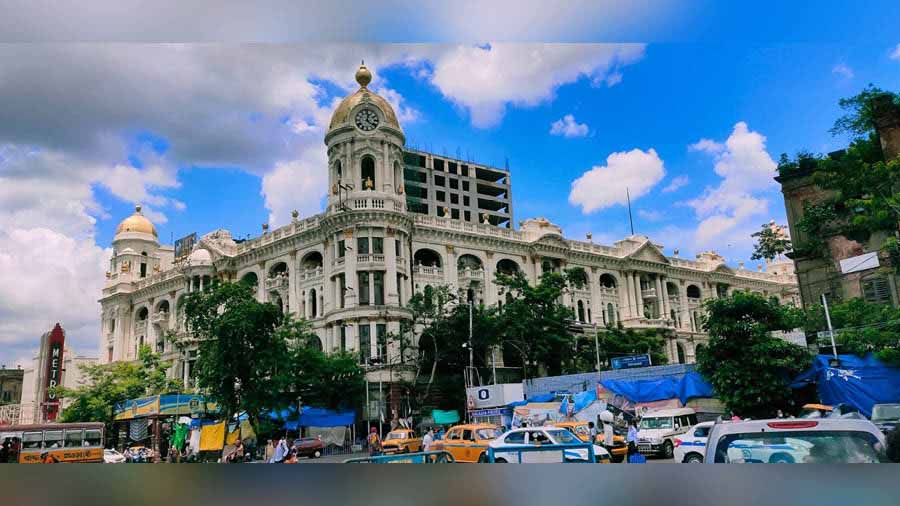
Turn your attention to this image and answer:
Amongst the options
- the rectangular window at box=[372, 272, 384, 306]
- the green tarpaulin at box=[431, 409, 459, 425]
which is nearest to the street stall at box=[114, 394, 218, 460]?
the green tarpaulin at box=[431, 409, 459, 425]

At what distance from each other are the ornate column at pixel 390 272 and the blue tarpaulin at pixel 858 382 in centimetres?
1623

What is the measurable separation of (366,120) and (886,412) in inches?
890

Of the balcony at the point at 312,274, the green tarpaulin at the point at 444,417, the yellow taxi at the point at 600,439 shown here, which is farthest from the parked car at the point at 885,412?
the balcony at the point at 312,274

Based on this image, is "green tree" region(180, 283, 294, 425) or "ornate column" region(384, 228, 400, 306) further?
"ornate column" region(384, 228, 400, 306)

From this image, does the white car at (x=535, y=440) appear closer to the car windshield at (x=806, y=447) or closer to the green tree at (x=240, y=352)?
the car windshield at (x=806, y=447)

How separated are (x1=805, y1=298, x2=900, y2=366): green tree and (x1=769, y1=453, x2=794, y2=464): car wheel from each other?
996 cm

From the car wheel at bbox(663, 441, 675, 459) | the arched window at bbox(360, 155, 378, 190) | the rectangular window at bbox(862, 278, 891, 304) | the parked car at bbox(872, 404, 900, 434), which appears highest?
the arched window at bbox(360, 155, 378, 190)

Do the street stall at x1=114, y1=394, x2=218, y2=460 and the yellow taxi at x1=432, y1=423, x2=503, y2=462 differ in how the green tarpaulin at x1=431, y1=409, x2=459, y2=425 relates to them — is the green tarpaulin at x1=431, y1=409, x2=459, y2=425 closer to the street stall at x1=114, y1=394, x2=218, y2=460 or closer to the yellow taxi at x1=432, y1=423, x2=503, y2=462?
the street stall at x1=114, y1=394, x2=218, y2=460

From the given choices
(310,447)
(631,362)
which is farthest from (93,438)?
(631,362)

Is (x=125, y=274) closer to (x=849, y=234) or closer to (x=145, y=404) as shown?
(x=145, y=404)

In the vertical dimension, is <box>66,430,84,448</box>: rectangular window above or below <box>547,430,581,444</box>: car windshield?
above

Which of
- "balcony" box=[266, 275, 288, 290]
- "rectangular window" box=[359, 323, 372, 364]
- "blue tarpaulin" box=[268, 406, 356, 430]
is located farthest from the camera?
"balcony" box=[266, 275, 288, 290]

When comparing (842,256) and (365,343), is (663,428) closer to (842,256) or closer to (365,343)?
(842,256)

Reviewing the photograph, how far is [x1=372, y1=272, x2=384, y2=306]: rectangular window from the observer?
28109mm
